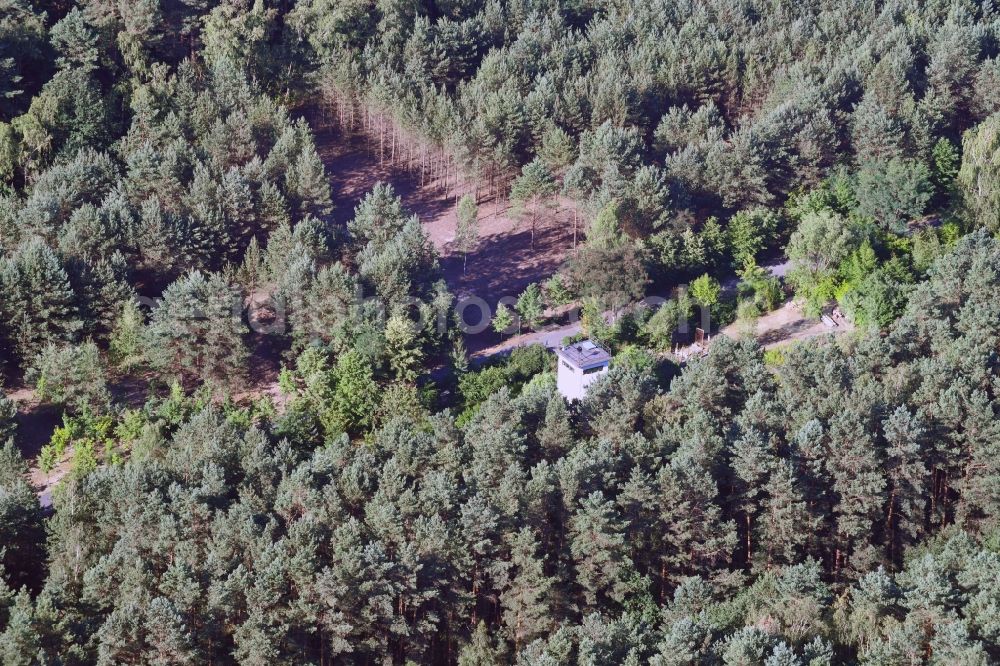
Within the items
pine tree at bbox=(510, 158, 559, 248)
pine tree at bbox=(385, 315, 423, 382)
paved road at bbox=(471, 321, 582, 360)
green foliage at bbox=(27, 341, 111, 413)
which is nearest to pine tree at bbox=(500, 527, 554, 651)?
pine tree at bbox=(385, 315, 423, 382)

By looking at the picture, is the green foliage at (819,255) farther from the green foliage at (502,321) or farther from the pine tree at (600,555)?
the pine tree at (600,555)

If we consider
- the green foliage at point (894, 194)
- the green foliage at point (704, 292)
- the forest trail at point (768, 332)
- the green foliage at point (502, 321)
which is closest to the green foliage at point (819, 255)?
the forest trail at point (768, 332)

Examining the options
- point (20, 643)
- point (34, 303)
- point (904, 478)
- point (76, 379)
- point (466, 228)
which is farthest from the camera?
point (466, 228)

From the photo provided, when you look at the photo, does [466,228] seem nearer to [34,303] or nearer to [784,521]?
[34,303]

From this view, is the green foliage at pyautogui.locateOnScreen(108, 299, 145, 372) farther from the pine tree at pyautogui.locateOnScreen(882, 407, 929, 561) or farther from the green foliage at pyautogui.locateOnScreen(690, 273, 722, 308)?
the pine tree at pyautogui.locateOnScreen(882, 407, 929, 561)

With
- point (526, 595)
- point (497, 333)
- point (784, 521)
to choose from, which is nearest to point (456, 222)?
point (497, 333)

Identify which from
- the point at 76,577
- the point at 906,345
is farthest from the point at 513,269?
the point at 76,577
